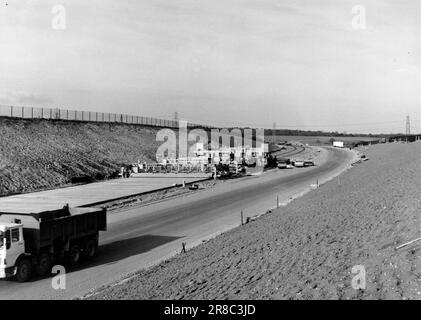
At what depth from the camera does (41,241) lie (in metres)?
16.8

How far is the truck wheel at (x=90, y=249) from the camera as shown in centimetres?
1967

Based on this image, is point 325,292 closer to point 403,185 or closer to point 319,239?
point 319,239

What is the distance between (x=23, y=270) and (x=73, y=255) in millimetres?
2547

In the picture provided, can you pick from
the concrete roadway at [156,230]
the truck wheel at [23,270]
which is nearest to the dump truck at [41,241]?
the truck wheel at [23,270]

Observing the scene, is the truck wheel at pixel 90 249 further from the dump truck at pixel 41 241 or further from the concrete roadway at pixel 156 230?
the concrete roadway at pixel 156 230

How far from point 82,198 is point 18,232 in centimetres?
2426

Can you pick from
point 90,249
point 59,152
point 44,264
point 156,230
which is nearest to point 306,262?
point 44,264

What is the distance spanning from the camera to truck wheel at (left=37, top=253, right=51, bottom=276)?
56.1 feet

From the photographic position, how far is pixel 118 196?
41.4m

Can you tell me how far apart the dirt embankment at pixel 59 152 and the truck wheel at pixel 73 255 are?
2679 centimetres

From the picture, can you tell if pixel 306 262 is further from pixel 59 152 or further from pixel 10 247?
pixel 59 152

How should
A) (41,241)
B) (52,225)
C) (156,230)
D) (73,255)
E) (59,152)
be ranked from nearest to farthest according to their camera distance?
(41,241) < (52,225) < (73,255) < (156,230) < (59,152)
